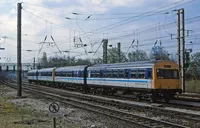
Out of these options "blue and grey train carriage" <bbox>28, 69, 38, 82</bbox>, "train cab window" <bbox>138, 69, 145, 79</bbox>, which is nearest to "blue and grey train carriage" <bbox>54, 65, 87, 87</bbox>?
"train cab window" <bbox>138, 69, 145, 79</bbox>

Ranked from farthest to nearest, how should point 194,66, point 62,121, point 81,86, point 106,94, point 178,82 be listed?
point 194,66 → point 81,86 → point 106,94 → point 178,82 → point 62,121

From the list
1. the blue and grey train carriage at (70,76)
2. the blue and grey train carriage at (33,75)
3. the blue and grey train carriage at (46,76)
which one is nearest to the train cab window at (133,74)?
the blue and grey train carriage at (70,76)

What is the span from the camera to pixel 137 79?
1047 inches

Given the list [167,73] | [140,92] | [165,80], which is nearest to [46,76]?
[140,92]

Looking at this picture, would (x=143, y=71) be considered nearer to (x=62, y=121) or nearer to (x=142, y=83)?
(x=142, y=83)

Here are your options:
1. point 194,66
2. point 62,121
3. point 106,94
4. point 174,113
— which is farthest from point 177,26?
point 194,66

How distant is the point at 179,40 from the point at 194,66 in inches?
1220

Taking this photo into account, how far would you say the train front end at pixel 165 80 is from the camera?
81.7 feet

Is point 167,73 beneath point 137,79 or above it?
above

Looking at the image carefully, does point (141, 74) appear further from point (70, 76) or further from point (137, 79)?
point (70, 76)

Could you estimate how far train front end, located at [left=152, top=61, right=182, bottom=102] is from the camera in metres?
24.9

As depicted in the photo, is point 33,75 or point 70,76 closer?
point 70,76

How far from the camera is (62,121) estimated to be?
16.1 metres

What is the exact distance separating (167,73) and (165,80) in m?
0.62
